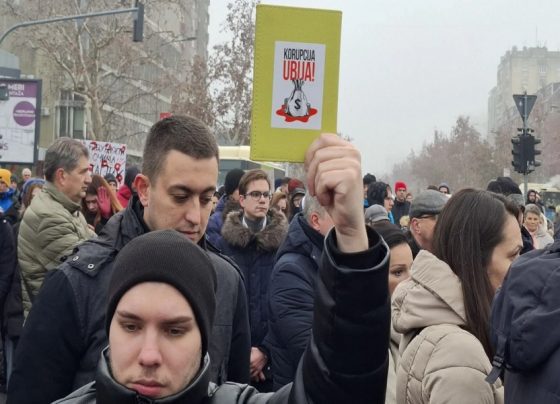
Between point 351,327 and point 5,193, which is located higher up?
point 351,327

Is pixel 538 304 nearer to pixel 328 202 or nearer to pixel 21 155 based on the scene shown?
pixel 328 202

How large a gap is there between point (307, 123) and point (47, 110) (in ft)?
162

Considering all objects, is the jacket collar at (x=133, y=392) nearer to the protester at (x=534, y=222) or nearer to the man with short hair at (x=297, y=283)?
the man with short hair at (x=297, y=283)

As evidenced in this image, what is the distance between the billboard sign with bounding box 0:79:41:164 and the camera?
1584 cm

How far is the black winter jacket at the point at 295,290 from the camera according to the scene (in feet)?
14.7

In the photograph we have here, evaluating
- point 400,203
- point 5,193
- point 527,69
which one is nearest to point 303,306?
point 5,193

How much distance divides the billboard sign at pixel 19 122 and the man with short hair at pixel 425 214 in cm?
1133

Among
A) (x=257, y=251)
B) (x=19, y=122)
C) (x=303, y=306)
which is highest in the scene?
(x=19, y=122)

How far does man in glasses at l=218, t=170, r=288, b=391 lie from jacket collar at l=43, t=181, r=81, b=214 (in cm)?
106

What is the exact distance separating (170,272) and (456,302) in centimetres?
129

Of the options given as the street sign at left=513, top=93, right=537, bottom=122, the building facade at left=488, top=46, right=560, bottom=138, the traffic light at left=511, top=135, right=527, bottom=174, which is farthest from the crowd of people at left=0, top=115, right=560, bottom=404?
the building facade at left=488, top=46, right=560, bottom=138

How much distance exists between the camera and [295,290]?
4527 mm

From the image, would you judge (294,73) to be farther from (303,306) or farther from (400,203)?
(400,203)

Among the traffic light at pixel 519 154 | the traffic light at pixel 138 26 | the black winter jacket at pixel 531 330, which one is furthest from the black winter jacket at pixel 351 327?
the traffic light at pixel 138 26
